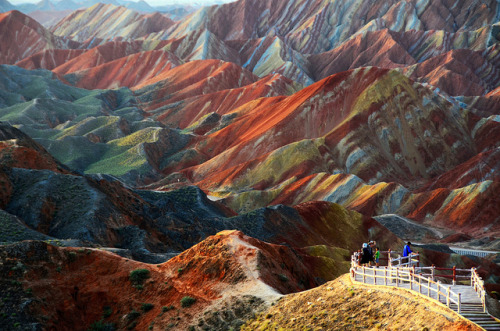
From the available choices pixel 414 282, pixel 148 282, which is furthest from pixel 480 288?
pixel 148 282

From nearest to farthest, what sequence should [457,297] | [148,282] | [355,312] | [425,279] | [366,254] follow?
1. [457,297]
2. [425,279]
3. [355,312]
4. [366,254]
5. [148,282]

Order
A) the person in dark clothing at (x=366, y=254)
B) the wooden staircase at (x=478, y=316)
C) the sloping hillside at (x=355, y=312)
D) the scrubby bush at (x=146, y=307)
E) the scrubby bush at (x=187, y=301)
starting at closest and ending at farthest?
the wooden staircase at (x=478, y=316)
the sloping hillside at (x=355, y=312)
the person in dark clothing at (x=366, y=254)
the scrubby bush at (x=187, y=301)
the scrubby bush at (x=146, y=307)

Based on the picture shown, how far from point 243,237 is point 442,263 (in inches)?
1585

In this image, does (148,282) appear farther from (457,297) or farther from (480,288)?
(480,288)

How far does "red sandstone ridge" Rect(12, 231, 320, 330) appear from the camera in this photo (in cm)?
3100

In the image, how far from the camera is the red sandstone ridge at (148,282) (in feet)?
102

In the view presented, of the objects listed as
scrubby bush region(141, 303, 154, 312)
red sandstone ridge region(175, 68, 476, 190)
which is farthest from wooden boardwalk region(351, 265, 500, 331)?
red sandstone ridge region(175, 68, 476, 190)

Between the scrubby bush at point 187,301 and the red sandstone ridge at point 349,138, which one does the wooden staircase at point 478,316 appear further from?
the red sandstone ridge at point 349,138

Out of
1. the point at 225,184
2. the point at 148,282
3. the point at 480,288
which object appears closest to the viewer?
the point at 480,288

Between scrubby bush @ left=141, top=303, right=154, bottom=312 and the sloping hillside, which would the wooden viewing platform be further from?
scrubby bush @ left=141, top=303, right=154, bottom=312

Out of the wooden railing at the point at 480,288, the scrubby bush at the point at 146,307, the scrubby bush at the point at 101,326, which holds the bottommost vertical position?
the scrubby bush at the point at 101,326

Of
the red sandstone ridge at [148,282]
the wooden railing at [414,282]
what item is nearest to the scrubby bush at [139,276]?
the red sandstone ridge at [148,282]

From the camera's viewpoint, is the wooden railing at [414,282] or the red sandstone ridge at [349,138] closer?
the wooden railing at [414,282]

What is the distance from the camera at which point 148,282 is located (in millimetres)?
33375
